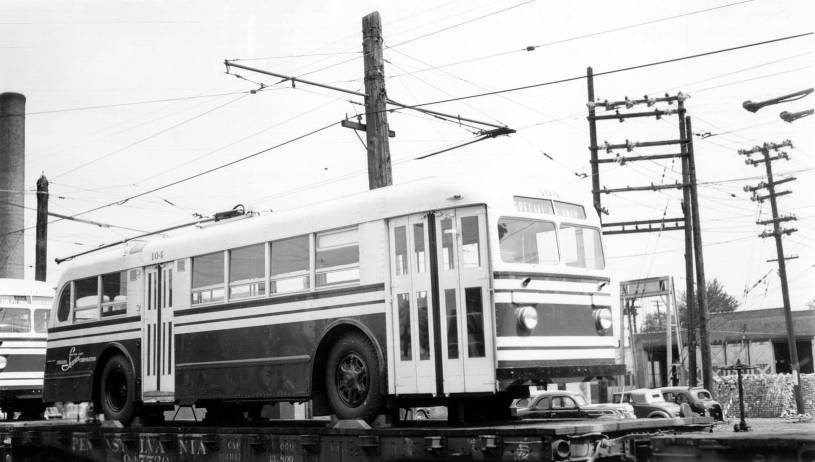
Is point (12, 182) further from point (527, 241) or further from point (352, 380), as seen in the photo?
point (527, 241)

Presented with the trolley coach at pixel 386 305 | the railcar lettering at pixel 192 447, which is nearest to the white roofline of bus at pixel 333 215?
the trolley coach at pixel 386 305

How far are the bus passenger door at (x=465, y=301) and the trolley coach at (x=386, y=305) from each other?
0.01 m

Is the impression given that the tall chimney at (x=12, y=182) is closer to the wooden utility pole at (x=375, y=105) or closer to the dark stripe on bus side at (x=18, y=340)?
the dark stripe on bus side at (x=18, y=340)

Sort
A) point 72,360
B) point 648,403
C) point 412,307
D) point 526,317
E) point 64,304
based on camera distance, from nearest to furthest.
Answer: point 526,317
point 412,307
point 72,360
point 64,304
point 648,403

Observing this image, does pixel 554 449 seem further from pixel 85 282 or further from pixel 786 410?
pixel 786 410

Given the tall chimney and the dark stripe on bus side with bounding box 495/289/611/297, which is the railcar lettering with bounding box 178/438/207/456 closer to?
the dark stripe on bus side with bounding box 495/289/611/297

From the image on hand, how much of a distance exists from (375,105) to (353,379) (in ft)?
23.8

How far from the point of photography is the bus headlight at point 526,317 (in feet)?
31.0

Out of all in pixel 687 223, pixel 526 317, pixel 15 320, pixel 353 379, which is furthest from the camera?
pixel 687 223

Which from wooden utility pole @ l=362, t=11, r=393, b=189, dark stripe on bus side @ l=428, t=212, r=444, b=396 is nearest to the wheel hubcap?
dark stripe on bus side @ l=428, t=212, r=444, b=396

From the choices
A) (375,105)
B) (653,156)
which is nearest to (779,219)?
(653,156)

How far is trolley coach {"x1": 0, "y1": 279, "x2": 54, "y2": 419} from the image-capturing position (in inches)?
786

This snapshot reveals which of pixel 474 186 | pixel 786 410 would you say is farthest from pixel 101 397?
pixel 786 410

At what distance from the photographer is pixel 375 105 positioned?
16.6 m
